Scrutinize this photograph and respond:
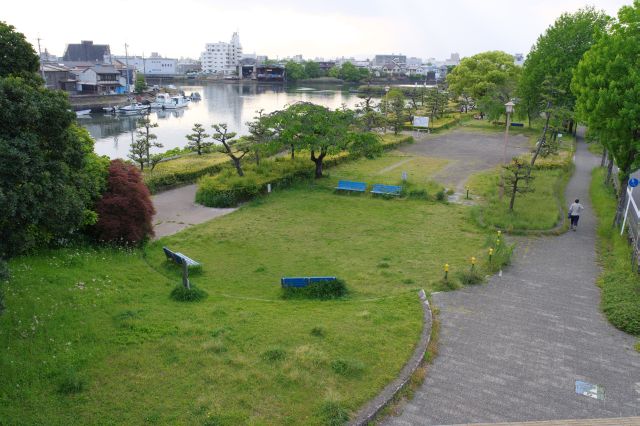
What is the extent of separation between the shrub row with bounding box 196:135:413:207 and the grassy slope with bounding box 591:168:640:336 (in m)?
12.2

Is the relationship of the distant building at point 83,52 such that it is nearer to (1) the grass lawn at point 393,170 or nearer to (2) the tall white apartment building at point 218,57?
(2) the tall white apartment building at point 218,57

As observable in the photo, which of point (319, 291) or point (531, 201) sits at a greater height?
point (531, 201)

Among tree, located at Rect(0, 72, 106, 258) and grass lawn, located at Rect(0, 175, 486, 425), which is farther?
tree, located at Rect(0, 72, 106, 258)

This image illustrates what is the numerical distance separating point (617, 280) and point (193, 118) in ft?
182

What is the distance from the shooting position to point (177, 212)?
18219mm

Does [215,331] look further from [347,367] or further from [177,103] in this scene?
[177,103]

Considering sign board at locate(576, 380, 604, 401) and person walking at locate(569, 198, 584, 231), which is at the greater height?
person walking at locate(569, 198, 584, 231)

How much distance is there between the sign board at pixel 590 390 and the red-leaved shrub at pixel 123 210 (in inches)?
451

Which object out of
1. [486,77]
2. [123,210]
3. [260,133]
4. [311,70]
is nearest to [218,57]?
[311,70]

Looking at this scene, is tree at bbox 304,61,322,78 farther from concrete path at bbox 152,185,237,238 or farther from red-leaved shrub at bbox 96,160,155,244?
red-leaved shrub at bbox 96,160,155,244

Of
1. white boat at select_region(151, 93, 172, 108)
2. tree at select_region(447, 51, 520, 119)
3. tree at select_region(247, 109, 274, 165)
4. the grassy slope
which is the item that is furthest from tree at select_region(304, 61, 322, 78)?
the grassy slope

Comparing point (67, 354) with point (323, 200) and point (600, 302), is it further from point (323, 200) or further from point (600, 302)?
point (323, 200)

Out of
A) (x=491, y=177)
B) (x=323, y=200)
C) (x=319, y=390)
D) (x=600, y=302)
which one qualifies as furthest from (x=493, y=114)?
(x=319, y=390)

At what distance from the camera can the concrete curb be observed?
7191 millimetres
